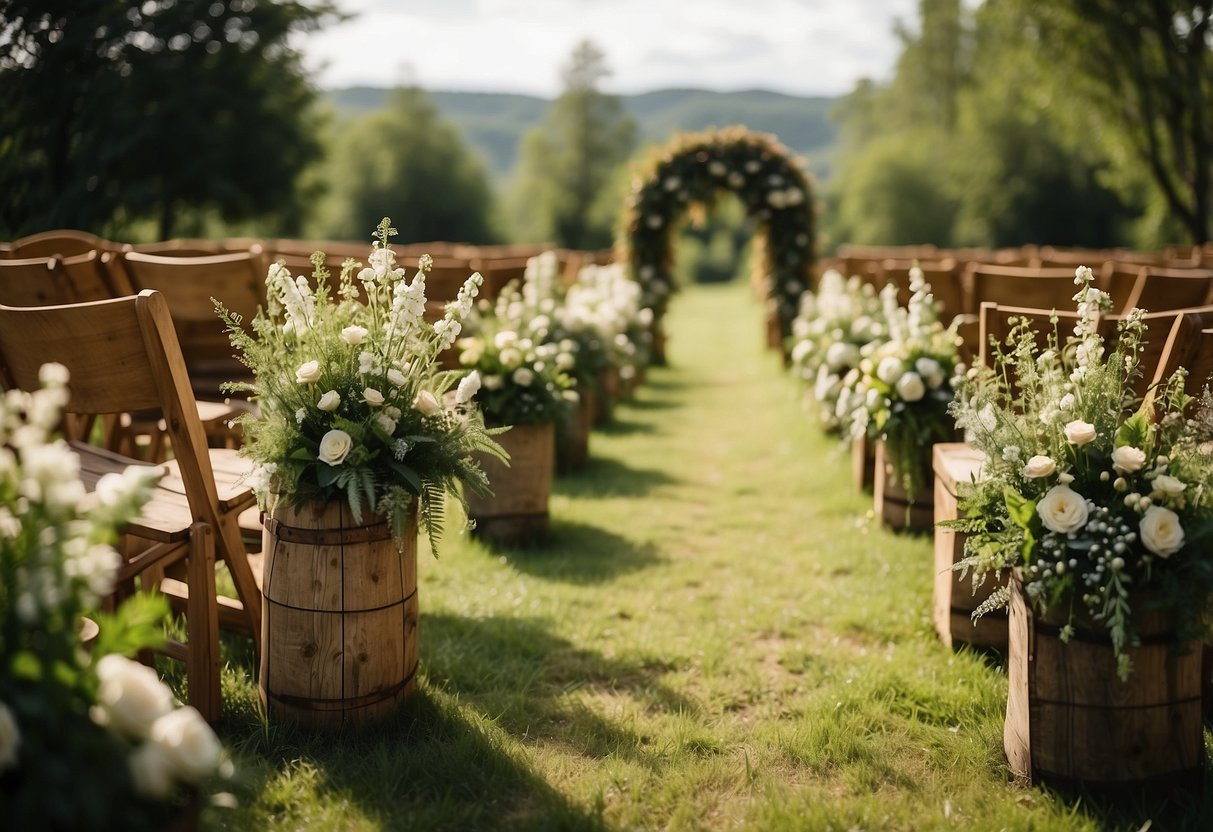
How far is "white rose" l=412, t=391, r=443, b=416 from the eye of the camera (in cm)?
266

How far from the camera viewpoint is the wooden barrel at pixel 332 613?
8.53 feet

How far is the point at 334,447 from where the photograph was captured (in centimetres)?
250

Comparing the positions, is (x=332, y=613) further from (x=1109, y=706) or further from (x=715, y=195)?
(x=715, y=195)

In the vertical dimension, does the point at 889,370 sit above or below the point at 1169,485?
above

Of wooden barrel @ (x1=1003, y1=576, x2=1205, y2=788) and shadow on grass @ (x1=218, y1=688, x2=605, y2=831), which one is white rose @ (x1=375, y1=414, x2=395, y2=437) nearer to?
shadow on grass @ (x1=218, y1=688, x2=605, y2=831)

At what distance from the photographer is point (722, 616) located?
13.0 feet

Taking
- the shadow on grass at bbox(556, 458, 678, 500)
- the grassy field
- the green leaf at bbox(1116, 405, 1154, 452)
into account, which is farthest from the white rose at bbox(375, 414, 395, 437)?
the shadow on grass at bbox(556, 458, 678, 500)

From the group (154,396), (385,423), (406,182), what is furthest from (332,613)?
(406,182)

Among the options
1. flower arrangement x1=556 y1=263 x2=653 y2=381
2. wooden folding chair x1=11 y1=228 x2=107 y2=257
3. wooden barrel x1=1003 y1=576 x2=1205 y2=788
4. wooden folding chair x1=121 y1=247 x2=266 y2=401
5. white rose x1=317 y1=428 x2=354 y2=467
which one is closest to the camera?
wooden barrel x1=1003 y1=576 x2=1205 y2=788

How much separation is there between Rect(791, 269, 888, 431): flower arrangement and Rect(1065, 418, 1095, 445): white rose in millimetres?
2846

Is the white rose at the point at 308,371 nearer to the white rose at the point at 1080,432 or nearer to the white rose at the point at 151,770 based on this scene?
the white rose at the point at 151,770

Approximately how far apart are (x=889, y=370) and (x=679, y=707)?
2.09 m

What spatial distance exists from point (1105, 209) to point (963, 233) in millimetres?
5043

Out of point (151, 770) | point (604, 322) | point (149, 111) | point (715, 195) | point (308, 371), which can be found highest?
point (149, 111)
